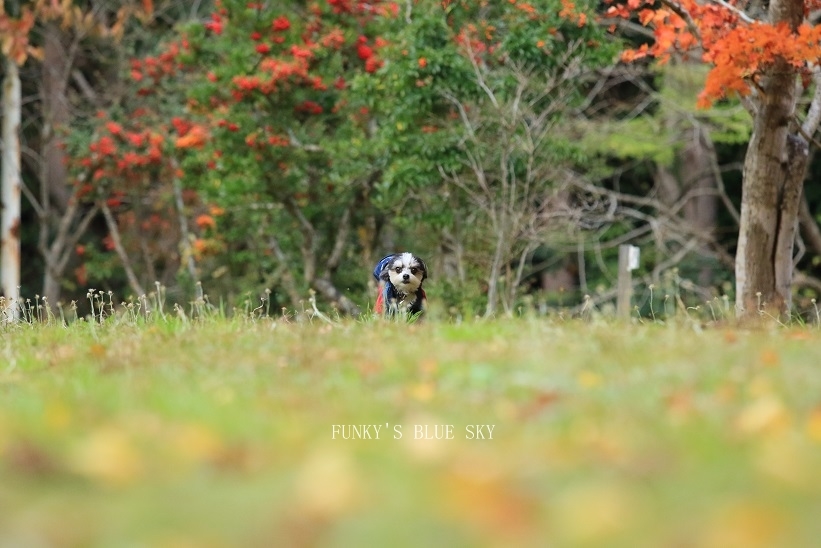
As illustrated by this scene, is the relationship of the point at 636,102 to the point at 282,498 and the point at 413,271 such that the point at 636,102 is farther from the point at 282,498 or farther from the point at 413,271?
the point at 282,498

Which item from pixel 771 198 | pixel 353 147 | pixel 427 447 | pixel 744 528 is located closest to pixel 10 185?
pixel 353 147

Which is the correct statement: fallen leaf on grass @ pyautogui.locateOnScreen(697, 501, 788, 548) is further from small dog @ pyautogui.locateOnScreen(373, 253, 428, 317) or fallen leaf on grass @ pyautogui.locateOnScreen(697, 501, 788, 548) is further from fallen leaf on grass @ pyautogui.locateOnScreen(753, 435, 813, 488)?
small dog @ pyautogui.locateOnScreen(373, 253, 428, 317)

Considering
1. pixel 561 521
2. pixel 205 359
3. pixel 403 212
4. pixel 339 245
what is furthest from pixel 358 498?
pixel 339 245

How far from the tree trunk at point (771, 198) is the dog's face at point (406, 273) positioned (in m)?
2.98

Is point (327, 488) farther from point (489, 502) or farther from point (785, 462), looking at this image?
point (785, 462)

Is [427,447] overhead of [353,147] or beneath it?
beneath

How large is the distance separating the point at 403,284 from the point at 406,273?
0.12 metres

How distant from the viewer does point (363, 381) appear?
4.80 metres

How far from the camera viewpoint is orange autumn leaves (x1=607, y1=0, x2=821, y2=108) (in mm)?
9370

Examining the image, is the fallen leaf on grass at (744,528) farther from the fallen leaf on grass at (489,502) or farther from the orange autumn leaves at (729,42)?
the orange autumn leaves at (729,42)

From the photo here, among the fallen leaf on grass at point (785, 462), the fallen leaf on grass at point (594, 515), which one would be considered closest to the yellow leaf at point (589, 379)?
the fallen leaf on grass at point (785, 462)

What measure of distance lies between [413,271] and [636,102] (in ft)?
54.1

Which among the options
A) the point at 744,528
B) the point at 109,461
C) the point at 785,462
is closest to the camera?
the point at 744,528

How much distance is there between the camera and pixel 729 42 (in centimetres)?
959
